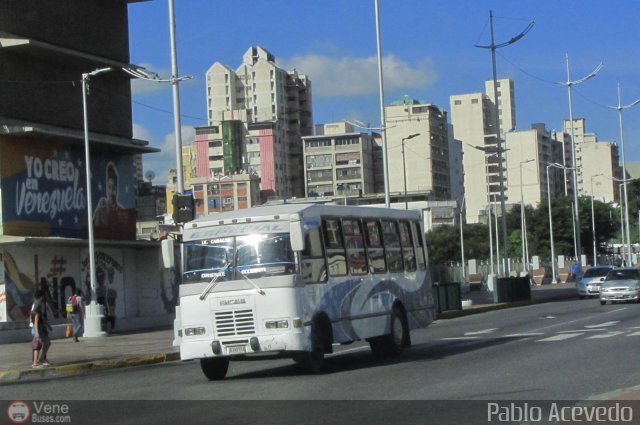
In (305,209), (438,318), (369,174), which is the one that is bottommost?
(438,318)

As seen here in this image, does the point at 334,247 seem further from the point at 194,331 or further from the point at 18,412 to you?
the point at 18,412

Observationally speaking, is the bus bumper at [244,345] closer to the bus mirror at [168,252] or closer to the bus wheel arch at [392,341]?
the bus mirror at [168,252]

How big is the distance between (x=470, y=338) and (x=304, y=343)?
9726mm

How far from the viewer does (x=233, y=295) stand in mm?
18344

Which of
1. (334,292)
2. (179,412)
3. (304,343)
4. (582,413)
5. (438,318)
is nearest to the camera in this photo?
(582,413)

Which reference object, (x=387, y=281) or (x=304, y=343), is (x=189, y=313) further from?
(x=387, y=281)

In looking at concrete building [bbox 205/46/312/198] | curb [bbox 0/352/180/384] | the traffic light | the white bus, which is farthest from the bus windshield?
concrete building [bbox 205/46/312/198]

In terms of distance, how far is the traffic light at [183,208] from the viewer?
95.5 ft

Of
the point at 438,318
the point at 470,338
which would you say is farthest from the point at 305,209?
the point at 438,318

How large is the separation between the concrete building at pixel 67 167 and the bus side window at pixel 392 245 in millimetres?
20648

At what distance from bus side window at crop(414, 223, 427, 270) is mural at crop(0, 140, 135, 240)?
21842 millimetres

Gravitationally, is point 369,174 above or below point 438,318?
above

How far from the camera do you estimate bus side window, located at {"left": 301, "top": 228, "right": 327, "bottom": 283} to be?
18625mm

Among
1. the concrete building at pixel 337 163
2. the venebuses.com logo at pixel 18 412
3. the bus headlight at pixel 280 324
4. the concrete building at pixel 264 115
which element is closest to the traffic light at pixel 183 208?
the bus headlight at pixel 280 324
